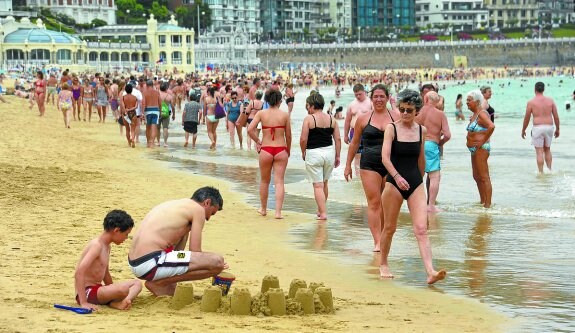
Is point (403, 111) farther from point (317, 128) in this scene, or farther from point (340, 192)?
point (340, 192)

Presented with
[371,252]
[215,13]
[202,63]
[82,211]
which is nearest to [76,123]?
[82,211]

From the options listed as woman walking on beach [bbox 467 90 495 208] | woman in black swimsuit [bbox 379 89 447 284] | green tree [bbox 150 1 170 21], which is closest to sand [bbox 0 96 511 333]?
woman in black swimsuit [bbox 379 89 447 284]

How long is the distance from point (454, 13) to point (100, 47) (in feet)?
269

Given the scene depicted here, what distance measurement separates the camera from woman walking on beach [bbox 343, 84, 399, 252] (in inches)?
370

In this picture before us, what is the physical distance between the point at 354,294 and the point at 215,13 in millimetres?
140882

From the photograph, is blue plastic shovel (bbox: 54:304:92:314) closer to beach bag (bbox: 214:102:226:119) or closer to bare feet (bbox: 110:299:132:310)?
bare feet (bbox: 110:299:132:310)

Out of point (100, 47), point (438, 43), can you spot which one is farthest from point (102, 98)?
point (438, 43)

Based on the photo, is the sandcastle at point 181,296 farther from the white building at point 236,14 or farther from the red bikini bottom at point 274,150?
the white building at point 236,14

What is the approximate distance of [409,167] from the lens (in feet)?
27.7

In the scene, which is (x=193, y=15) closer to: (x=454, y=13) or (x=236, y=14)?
(x=236, y=14)

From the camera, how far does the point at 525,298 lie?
26.6 feet

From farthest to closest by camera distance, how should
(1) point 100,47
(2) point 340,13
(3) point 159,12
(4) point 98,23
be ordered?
(2) point 340,13 < (3) point 159,12 < (4) point 98,23 < (1) point 100,47

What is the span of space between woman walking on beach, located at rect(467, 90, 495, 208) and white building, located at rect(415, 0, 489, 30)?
165631 mm

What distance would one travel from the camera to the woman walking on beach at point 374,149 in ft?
30.8
